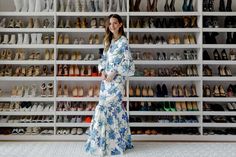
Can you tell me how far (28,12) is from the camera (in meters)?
5.16

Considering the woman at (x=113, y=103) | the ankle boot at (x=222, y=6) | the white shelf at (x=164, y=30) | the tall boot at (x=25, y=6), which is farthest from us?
the ankle boot at (x=222, y=6)

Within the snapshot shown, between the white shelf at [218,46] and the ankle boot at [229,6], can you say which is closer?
the white shelf at [218,46]

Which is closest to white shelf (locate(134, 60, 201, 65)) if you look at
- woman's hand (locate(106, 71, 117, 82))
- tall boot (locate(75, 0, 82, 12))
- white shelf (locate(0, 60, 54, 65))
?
woman's hand (locate(106, 71, 117, 82))

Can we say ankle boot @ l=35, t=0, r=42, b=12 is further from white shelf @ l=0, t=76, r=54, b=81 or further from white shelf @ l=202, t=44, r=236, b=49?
white shelf @ l=202, t=44, r=236, b=49

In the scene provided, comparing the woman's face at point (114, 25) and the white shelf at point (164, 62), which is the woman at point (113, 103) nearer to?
the woman's face at point (114, 25)

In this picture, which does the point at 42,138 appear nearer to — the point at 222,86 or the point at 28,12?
the point at 28,12

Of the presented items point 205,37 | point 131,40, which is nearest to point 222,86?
point 205,37

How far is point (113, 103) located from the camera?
457 cm

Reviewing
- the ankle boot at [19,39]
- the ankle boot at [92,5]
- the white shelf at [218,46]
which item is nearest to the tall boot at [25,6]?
the ankle boot at [19,39]

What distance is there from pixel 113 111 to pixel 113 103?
4.0 inches

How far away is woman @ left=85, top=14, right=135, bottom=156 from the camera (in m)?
4.48

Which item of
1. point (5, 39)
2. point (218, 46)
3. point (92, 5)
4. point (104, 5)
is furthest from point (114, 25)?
point (5, 39)

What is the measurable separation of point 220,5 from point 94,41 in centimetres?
199

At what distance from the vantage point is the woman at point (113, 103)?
4.48 m
